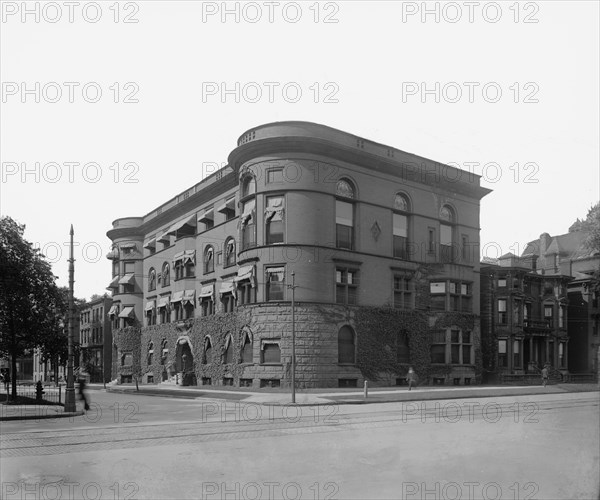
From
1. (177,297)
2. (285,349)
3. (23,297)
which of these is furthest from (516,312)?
(23,297)

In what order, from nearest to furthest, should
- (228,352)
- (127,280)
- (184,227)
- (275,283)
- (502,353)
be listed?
(275,283) < (228,352) < (502,353) < (184,227) < (127,280)

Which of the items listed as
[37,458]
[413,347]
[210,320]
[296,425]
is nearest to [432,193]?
[413,347]

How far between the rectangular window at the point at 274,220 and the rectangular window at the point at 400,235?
9.32 m

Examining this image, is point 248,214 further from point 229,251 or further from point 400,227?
point 400,227

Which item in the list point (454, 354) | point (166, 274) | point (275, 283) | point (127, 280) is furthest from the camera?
point (127, 280)

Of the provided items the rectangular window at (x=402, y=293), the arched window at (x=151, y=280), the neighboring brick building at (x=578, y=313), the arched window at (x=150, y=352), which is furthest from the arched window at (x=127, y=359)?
the neighboring brick building at (x=578, y=313)

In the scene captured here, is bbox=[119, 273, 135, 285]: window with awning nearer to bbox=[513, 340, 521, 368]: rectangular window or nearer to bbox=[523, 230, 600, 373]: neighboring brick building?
bbox=[513, 340, 521, 368]: rectangular window

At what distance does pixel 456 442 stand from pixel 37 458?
913cm

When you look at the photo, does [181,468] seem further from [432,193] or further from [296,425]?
[432,193]

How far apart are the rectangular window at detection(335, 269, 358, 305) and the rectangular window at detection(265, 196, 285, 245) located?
14.7 feet

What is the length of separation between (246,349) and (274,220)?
8.76 m

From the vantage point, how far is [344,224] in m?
42.2

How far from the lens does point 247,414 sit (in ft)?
79.1

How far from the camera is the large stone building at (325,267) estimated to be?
131ft
